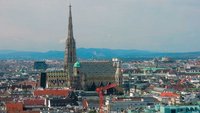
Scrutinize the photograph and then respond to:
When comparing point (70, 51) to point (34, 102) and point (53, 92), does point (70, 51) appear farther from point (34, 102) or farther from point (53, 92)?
point (34, 102)

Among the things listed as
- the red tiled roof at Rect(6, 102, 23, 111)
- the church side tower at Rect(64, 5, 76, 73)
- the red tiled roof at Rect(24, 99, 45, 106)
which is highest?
the church side tower at Rect(64, 5, 76, 73)

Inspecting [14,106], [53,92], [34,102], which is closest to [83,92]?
[53,92]

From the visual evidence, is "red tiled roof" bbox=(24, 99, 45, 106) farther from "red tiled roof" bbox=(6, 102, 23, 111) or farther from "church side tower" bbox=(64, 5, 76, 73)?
"church side tower" bbox=(64, 5, 76, 73)

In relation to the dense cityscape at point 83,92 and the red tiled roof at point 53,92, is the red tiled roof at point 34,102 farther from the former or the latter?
the red tiled roof at point 53,92

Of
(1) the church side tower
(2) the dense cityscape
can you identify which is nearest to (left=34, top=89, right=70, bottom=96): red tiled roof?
(2) the dense cityscape

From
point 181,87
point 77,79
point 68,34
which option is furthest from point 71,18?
point 181,87

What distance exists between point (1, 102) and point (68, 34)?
3299 centimetres

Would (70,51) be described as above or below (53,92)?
above

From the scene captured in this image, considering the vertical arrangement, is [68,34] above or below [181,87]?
above

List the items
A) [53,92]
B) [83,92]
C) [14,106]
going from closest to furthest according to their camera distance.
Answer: [14,106] → [53,92] → [83,92]

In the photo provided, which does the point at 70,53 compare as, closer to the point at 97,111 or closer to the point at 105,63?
the point at 105,63

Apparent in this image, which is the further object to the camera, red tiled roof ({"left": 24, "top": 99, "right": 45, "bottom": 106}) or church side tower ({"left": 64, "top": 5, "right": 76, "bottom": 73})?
church side tower ({"left": 64, "top": 5, "right": 76, "bottom": 73})

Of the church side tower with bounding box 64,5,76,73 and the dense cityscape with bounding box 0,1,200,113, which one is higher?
the church side tower with bounding box 64,5,76,73

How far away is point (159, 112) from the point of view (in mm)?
67812
